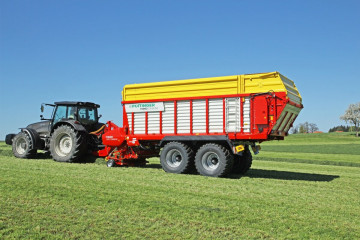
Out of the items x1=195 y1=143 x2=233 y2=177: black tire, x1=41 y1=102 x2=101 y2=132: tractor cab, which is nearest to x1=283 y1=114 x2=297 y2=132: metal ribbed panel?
x1=195 y1=143 x2=233 y2=177: black tire

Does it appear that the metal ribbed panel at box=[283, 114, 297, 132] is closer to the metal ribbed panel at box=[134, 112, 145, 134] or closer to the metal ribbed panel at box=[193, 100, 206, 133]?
the metal ribbed panel at box=[193, 100, 206, 133]

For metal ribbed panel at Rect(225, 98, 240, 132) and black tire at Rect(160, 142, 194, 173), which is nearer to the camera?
metal ribbed panel at Rect(225, 98, 240, 132)

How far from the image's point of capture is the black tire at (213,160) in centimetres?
1048

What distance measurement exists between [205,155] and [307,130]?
111937 mm

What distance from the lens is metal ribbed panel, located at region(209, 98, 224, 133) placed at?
10969 millimetres

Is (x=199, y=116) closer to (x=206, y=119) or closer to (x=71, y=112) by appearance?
(x=206, y=119)

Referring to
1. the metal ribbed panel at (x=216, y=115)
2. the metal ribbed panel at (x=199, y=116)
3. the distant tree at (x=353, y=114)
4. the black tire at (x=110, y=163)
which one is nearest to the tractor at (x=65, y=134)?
the black tire at (x=110, y=163)

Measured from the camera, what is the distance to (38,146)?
15219mm

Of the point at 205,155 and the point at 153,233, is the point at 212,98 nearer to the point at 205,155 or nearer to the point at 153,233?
the point at 205,155

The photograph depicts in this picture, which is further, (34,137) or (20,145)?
(20,145)

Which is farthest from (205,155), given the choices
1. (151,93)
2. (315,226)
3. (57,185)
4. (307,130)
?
(307,130)

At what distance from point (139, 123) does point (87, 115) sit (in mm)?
3463

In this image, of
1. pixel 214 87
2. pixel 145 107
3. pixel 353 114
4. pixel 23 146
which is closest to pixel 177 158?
pixel 145 107

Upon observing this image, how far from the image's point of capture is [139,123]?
1255 centimetres
